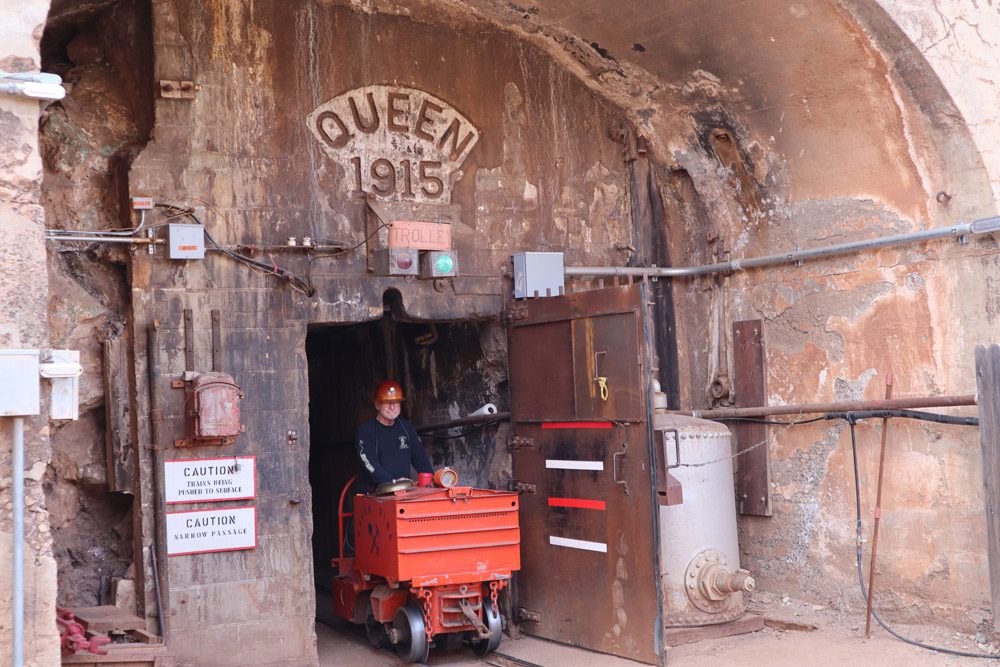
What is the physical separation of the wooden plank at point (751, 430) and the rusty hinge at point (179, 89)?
427 centimetres

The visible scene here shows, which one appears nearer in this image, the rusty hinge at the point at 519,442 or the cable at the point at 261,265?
the cable at the point at 261,265

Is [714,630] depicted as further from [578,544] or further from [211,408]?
[211,408]

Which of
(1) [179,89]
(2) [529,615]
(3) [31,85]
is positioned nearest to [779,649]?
(2) [529,615]

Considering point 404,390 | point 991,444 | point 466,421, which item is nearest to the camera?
point 991,444

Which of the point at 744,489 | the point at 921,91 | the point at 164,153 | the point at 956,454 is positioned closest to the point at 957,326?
the point at 956,454

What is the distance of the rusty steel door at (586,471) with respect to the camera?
7.21 m

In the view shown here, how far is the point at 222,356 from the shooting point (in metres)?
7.17

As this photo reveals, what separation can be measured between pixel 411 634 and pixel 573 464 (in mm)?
1570

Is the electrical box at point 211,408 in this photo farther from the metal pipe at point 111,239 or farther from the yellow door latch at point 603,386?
the yellow door latch at point 603,386

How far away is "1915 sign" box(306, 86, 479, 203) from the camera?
25.2 feet

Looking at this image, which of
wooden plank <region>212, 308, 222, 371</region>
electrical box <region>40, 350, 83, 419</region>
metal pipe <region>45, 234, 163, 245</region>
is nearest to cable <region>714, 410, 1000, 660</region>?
wooden plank <region>212, 308, 222, 371</region>

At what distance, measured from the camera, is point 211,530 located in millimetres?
7027

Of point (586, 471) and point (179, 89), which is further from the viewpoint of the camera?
point (586, 471)

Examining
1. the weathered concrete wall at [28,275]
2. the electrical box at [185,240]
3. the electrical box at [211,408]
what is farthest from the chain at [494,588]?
the weathered concrete wall at [28,275]
